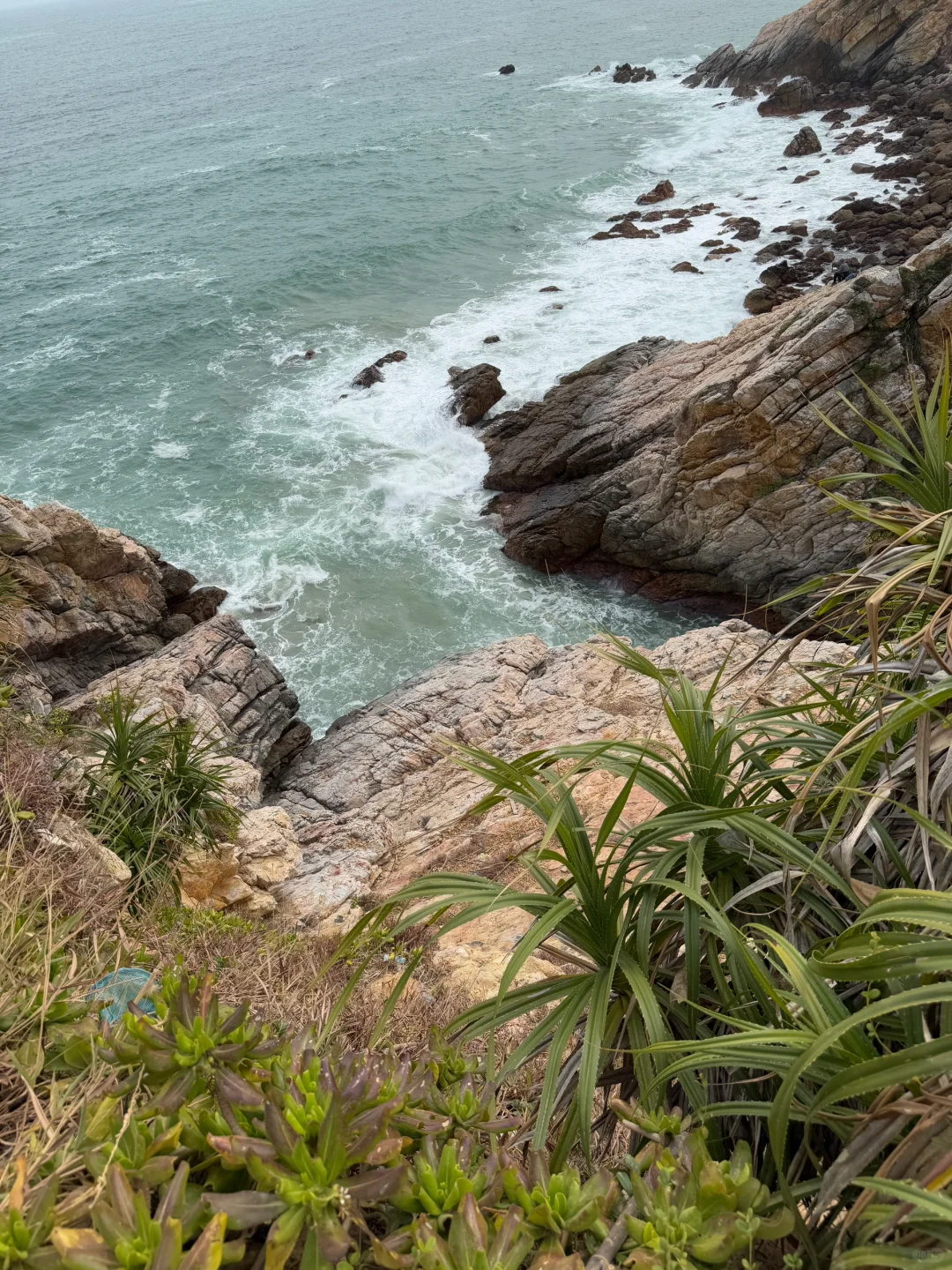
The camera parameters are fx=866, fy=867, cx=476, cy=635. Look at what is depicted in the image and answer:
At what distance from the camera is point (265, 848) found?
26.8 feet

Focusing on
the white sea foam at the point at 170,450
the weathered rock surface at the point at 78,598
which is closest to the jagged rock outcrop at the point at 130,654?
the weathered rock surface at the point at 78,598

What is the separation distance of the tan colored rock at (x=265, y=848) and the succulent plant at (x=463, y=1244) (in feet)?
21.0

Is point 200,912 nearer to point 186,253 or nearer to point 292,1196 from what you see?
point 292,1196

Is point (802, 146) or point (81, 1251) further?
point (802, 146)

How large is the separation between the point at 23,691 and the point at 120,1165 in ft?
27.8

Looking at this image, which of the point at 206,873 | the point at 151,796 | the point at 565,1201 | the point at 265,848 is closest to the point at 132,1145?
the point at 565,1201

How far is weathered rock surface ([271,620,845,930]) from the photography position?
27.0ft

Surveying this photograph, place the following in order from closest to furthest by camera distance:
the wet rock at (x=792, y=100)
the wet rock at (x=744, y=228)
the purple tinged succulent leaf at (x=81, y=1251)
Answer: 1. the purple tinged succulent leaf at (x=81, y=1251)
2. the wet rock at (x=744, y=228)
3. the wet rock at (x=792, y=100)

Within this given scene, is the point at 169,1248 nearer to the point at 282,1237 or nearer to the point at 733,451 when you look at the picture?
the point at 282,1237

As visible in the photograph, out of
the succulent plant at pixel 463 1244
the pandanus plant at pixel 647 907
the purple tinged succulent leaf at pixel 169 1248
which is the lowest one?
the pandanus plant at pixel 647 907

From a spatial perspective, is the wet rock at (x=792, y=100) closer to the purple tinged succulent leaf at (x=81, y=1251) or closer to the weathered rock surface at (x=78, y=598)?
the weathered rock surface at (x=78, y=598)

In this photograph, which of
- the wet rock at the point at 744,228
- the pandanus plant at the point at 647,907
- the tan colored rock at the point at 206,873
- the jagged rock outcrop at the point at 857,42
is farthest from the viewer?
the jagged rock outcrop at the point at 857,42

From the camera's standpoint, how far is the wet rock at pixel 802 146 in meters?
35.3

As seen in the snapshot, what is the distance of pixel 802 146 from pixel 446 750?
35229mm
